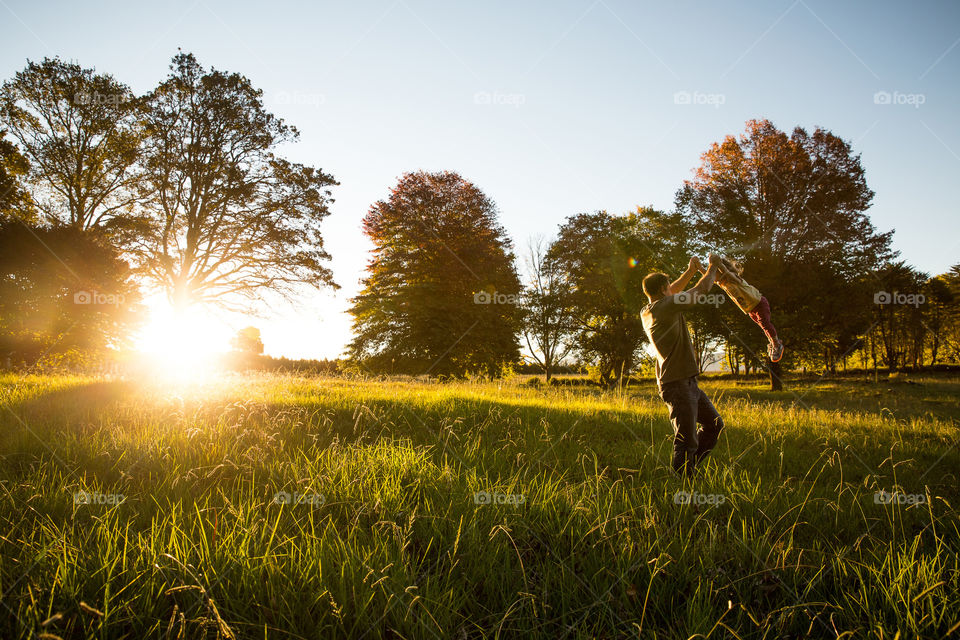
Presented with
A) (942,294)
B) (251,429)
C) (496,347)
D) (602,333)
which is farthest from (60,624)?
(942,294)

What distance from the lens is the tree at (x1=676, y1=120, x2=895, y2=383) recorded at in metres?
20.0

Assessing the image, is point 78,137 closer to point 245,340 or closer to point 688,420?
point 245,340

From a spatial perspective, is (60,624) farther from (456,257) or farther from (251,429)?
(456,257)

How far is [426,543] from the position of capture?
2688 millimetres

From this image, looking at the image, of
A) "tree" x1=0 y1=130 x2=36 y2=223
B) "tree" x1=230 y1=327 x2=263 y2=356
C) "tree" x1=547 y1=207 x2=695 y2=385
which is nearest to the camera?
"tree" x1=0 y1=130 x2=36 y2=223

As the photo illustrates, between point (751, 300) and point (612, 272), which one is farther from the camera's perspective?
point (612, 272)

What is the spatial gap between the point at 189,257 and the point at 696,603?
22385mm

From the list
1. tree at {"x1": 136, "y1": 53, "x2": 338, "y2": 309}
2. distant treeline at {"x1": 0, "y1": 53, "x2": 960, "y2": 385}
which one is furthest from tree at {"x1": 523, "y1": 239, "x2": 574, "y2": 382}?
tree at {"x1": 136, "y1": 53, "x2": 338, "y2": 309}
